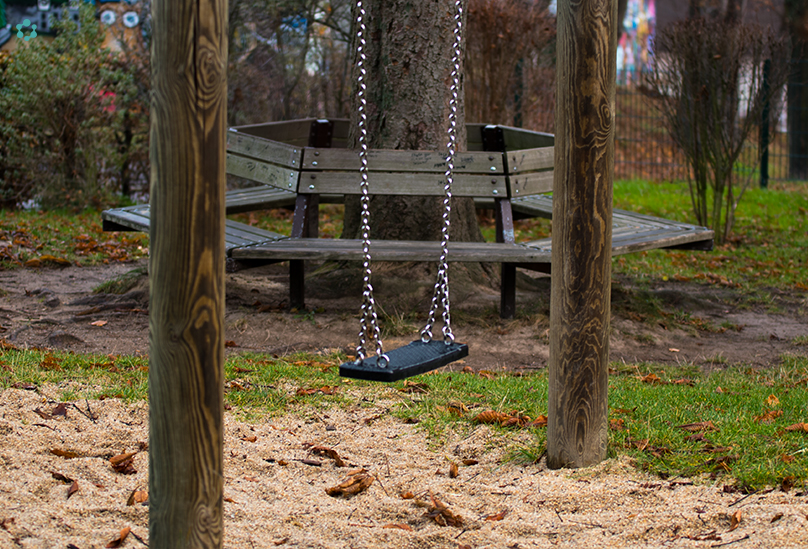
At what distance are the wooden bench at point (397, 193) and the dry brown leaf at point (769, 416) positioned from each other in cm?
174

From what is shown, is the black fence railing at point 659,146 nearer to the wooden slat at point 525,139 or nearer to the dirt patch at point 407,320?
the wooden slat at point 525,139

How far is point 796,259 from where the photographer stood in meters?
7.93

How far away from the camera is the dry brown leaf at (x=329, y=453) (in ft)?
9.69

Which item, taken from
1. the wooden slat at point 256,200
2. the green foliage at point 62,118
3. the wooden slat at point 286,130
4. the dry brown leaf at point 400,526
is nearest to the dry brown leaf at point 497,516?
the dry brown leaf at point 400,526

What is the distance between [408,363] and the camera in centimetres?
248

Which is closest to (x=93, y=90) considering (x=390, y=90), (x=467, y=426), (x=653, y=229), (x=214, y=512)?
(x=390, y=90)

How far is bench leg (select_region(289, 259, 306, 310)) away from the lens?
530 centimetres

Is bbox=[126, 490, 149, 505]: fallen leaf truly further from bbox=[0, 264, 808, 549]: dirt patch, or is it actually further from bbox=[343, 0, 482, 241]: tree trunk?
bbox=[343, 0, 482, 241]: tree trunk

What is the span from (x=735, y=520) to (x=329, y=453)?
4.63 ft

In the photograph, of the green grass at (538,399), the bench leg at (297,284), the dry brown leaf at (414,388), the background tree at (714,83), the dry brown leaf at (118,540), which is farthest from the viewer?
the background tree at (714,83)

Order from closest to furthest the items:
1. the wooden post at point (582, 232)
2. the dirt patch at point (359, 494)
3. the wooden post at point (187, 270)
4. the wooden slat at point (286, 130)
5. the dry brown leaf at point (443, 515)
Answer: the wooden post at point (187, 270)
the dirt patch at point (359, 494)
the dry brown leaf at point (443, 515)
the wooden post at point (582, 232)
the wooden slat at point (286, 130)

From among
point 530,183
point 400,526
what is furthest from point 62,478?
point 530,183

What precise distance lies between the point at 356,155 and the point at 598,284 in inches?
113

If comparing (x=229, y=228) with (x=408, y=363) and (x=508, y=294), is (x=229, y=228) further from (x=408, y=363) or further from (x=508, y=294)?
(x=408, y=363)
